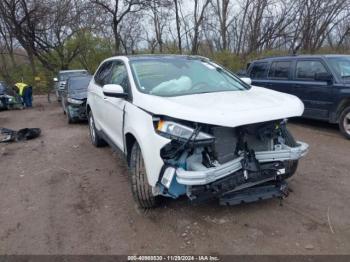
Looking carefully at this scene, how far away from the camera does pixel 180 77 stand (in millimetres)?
4762

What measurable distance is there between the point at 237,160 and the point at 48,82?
26597mm

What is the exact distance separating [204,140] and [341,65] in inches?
233

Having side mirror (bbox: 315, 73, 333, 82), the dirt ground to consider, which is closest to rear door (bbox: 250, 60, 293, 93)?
side mirror (bbox: 315, 73, 333, 82)

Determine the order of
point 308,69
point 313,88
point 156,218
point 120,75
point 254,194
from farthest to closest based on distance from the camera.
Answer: point 308,69
point 313,88
point 120,75
point 156,218
point 254,194

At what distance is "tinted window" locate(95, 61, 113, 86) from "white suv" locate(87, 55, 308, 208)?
150 centimetres

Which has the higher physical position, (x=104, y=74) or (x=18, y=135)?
(x=104, y=74)

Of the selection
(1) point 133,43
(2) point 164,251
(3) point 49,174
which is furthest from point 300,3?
(2) point 164,251

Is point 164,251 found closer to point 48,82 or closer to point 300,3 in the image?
point 300,3

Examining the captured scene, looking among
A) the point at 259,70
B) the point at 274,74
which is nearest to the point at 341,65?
the point at 274,74

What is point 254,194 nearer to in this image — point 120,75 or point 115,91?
point 115,91

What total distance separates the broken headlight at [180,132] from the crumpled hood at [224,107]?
0.33 feet

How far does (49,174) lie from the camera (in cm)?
601

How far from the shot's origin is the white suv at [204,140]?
347 cm

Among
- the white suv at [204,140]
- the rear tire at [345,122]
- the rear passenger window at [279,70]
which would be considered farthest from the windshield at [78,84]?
the rear tire at [345,122]
